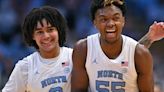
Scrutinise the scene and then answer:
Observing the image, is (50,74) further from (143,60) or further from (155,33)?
(155,33)

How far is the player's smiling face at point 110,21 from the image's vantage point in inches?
112

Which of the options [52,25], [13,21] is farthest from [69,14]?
[52,25]

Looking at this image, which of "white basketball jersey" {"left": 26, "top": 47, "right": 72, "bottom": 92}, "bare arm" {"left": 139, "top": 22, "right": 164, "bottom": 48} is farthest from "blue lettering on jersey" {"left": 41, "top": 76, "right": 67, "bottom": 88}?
"bare arm" {"left": 139, "top": 22, "right": 164, "bottom": 48}

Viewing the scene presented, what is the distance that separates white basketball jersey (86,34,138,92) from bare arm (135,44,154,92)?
0.08 ft

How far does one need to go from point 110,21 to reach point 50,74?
0.48 meters

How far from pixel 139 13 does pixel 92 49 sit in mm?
2995

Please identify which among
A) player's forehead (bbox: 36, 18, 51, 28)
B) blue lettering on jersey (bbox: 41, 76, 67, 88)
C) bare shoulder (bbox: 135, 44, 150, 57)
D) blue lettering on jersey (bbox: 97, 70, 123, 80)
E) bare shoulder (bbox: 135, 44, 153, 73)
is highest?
player's forehead (bbox: 36, 18, 51, 28)

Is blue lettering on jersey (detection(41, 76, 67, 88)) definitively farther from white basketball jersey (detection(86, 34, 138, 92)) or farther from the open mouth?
the open mouth

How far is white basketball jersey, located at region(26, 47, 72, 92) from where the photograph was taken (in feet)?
9.86

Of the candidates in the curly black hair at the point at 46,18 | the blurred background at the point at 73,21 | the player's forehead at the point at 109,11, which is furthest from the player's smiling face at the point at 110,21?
the blurred background at the point at 73,21

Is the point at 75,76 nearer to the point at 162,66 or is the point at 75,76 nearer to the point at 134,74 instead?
the point at 134,74

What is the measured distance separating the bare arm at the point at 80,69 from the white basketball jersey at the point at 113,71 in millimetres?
24

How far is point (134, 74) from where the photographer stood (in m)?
2.88

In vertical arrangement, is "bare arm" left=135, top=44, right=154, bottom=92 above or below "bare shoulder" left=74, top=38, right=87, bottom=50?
below
